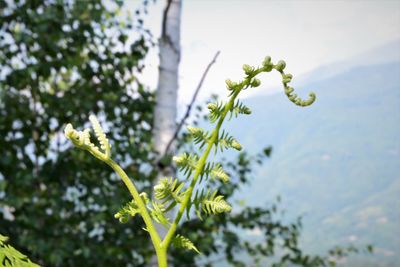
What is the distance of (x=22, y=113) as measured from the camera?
208 inches

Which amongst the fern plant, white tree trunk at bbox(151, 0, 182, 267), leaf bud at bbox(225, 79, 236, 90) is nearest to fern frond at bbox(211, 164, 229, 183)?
the fern plant

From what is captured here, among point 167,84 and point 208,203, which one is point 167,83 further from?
point 208,203

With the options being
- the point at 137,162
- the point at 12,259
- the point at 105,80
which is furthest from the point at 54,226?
the point at 12,259

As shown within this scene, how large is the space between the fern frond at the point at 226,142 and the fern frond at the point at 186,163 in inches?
1.6

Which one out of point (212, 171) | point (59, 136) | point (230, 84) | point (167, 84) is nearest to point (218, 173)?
point (212, 171)

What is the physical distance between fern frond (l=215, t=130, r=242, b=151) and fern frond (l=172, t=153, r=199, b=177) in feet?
0.13

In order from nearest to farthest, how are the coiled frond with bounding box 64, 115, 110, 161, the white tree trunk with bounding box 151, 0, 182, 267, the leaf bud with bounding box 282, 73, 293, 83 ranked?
the coiled frond with bounding box 64, 115, 110, 161, the leaf bud with bounding box 282, 73, 293, 83, the white tree trunk with bounding box 151, 0, 182, 267

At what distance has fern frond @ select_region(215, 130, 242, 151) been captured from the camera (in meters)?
0.67

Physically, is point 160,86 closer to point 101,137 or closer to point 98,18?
point 98,18

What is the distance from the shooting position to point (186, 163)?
26.7 inches

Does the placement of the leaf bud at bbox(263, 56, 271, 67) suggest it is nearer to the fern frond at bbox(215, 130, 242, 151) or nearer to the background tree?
the fern frond at bbox(215, 130, 242, 151)

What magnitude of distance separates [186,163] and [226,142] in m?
0.06

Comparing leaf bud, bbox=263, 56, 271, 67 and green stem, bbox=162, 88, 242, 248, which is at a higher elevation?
leaf bud, bbox=263, 56, 271, 67

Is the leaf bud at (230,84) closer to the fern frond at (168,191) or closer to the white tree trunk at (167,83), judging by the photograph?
the fern frond at (168,191)
